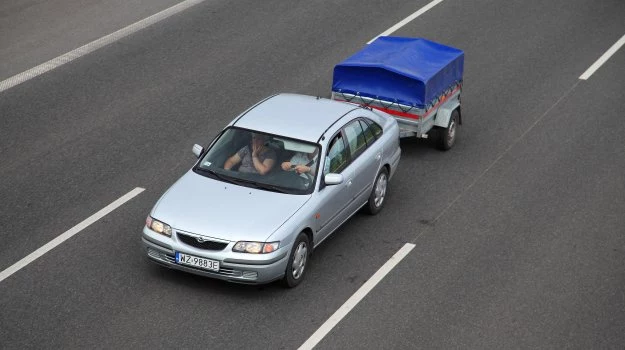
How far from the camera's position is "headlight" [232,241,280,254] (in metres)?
11.3

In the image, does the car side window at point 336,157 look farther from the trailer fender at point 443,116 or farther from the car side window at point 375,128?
the trailer fender at point 443,116

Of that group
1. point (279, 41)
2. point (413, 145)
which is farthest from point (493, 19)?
point (413, 145)

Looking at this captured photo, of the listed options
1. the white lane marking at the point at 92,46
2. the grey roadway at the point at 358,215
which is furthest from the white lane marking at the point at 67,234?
the white lane marking at the point at 92,46

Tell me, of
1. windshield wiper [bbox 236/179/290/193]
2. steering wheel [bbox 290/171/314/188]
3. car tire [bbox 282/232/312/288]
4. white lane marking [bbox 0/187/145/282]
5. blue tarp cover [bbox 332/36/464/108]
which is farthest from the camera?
blue tarp cover [bbox 332/36/464/108]

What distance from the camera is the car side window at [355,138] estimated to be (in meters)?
13.2

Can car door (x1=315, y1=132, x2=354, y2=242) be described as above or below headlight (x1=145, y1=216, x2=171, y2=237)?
below

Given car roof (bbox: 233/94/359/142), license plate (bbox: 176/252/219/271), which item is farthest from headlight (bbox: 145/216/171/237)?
car roof (bbox: 233/94/359/142)

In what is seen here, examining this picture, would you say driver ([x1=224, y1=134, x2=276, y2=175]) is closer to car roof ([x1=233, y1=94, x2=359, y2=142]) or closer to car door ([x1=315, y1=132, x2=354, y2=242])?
car roof ([x1=233, y1=94, x2=359, y2=142])

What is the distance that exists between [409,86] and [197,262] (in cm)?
522

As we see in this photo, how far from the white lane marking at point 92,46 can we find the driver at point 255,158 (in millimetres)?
6435

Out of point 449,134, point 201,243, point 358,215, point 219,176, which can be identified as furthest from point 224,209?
point 449,134

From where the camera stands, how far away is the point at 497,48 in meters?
20.2

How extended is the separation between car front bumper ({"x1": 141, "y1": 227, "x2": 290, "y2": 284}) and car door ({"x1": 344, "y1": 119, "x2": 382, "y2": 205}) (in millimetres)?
2011

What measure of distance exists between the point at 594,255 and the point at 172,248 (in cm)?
523
